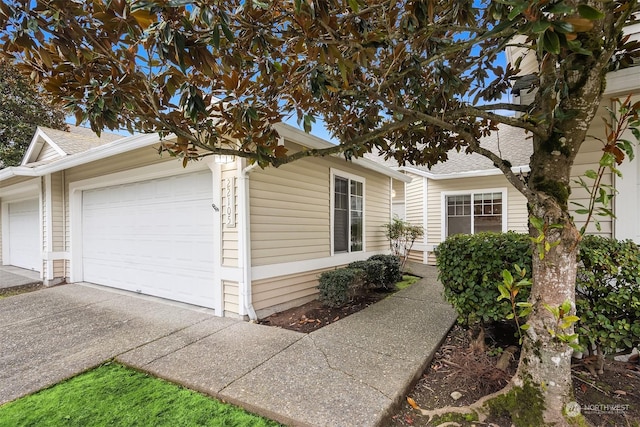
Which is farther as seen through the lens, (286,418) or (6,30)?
(286,418)

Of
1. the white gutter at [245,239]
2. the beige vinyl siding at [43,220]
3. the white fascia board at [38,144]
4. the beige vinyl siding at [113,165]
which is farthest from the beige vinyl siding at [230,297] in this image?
the white fascia board at [38,144]

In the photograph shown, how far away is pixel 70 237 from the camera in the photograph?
7.61 meters

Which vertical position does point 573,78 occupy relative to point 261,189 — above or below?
above

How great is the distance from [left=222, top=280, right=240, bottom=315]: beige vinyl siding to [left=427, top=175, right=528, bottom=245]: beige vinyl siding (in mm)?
7559

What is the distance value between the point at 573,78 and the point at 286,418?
3.32 metres

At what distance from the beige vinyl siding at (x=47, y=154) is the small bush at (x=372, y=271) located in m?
8.63

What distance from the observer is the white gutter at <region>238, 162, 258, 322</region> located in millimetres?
4578

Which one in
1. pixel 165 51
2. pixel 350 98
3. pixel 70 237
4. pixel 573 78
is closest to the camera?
pixel 165 51

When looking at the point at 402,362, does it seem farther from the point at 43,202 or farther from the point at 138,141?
the point at 43,202

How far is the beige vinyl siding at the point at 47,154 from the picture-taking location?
8.42 meters

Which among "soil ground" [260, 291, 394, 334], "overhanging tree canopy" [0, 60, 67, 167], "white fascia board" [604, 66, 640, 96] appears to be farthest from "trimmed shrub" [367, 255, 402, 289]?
"overhanging tree canopy" [0, 60, 67, 167]

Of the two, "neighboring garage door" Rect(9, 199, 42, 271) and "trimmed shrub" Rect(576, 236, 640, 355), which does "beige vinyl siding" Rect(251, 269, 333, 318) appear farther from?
"neighboring garage door" Rect(9, 199, 42, 271)

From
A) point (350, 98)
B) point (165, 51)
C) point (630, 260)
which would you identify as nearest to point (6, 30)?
point (165, 51)

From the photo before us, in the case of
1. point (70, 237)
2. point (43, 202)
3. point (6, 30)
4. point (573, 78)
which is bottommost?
point (70, 237)
